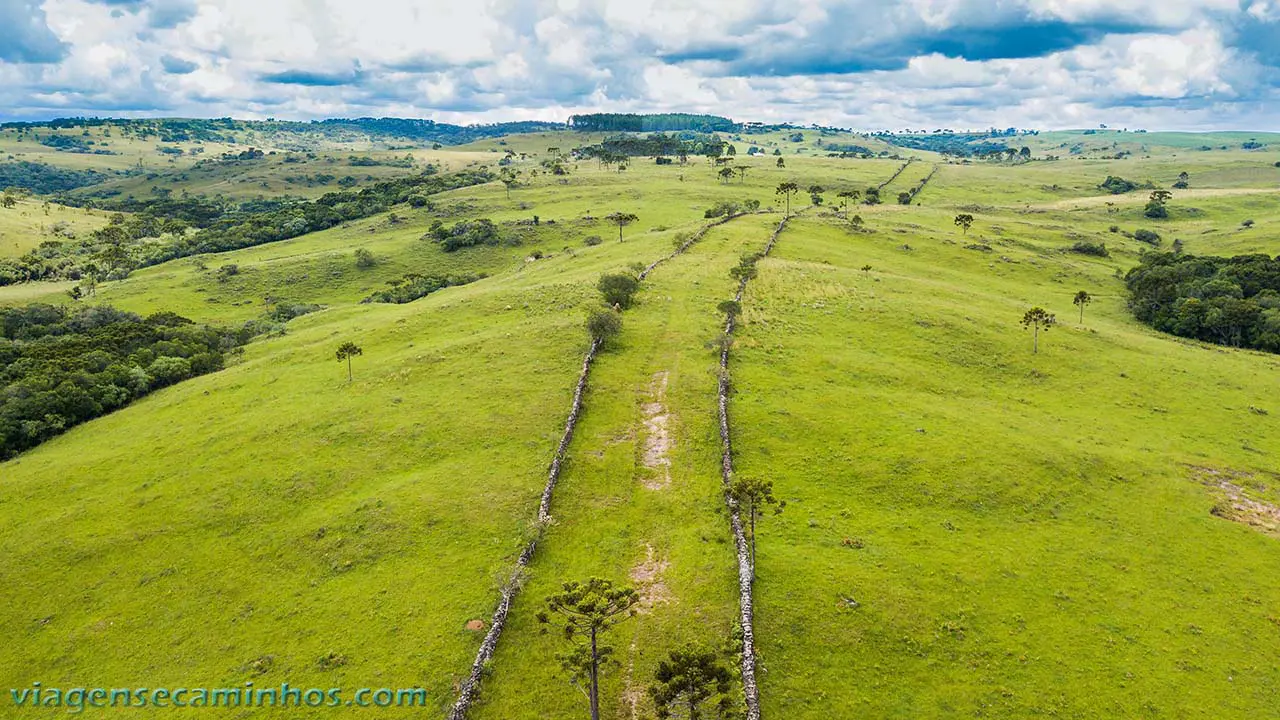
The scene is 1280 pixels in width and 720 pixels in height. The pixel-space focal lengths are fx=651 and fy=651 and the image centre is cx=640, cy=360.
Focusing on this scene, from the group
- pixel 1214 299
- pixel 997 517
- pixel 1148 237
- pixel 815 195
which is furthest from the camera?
pixel 815 195

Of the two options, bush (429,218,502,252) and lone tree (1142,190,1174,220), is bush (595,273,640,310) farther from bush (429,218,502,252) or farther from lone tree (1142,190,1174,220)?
lone tree (1142,190,1174,220)

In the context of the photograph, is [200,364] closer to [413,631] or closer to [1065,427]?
[413,631]

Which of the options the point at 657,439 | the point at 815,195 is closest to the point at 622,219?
the point at 815,195

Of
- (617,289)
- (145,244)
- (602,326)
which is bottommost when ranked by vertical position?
(145,244)

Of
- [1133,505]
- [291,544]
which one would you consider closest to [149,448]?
[291,544]

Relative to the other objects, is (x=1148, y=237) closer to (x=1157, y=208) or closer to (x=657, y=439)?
(x=1157, y=208)

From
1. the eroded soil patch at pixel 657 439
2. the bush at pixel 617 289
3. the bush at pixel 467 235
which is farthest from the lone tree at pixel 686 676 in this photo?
the bush at pixel 467 235

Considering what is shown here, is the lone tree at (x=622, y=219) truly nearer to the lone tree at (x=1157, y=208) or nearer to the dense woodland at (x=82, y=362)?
the dense woodland at (x=82, y=362)
